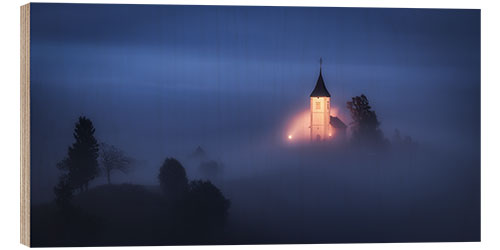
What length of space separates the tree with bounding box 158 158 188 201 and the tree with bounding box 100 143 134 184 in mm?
456

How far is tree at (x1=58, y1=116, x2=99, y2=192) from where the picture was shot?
35.9 ft

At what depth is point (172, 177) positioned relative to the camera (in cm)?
1108

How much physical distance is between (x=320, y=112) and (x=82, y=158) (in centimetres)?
327

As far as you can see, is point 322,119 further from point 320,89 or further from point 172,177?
point 172,177

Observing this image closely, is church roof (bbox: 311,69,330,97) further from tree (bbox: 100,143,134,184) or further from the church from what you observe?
tree (bbox: 100,143,134,184)

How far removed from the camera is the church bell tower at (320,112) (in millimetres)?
11305

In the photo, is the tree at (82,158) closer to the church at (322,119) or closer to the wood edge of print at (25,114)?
the wood edge of print at (25,114)

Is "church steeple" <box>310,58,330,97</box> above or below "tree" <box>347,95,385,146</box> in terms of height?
above

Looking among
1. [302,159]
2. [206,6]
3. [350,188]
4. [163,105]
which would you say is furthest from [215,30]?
[350,188]

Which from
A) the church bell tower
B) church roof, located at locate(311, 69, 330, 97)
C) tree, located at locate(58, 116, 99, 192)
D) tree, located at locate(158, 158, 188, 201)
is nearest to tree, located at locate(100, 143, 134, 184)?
tree, located at locate(58, 116, 99, 192)

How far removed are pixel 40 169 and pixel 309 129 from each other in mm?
3648

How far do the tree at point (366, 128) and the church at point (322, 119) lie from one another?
0.18 metres

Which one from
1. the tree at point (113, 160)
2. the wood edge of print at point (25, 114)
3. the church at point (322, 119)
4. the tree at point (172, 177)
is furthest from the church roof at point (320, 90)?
the wood edge of print at point (25, 114)

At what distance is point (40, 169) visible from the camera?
10984 millimetres
